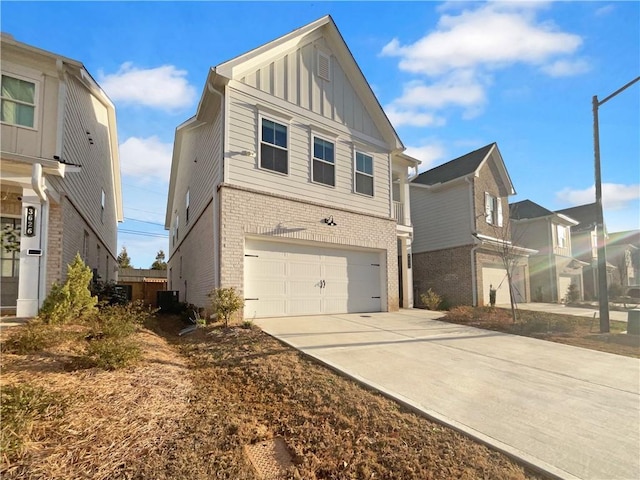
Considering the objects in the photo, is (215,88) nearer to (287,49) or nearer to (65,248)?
(287,49)

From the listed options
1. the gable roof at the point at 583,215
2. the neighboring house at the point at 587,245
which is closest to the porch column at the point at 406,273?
the neighboring house at the point at 587,245

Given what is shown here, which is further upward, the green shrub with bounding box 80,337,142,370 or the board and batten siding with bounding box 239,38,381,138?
the board and batten siding with bounding box 239,38,381,138

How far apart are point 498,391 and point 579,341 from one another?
499 cm

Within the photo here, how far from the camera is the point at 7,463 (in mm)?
2572

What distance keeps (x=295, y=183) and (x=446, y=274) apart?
10.2 m

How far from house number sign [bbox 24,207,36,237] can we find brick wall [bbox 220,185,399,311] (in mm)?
3900

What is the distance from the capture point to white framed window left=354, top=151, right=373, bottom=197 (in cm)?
1194

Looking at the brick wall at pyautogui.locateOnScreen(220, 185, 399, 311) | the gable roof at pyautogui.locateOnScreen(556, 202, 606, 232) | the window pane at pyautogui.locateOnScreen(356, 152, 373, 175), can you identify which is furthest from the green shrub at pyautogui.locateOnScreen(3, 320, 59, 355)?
the gable roof at pyautogui.locateOnScreen(556, 202, 606, 232)

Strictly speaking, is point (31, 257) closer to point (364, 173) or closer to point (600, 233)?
point (364, 173)

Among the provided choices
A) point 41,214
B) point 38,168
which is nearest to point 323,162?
point 38,168

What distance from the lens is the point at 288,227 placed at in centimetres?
975

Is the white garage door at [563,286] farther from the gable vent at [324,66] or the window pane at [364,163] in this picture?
the gable vent at [324,66]

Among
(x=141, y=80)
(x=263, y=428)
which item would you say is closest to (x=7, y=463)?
(x=263, y=428)

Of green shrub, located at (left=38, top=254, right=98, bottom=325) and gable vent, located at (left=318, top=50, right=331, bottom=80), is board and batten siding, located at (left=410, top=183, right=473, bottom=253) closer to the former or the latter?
gable vent, located at (left=318, top=50, right=331, bottom=80)
